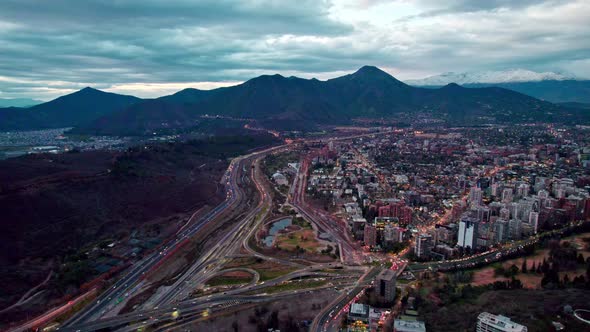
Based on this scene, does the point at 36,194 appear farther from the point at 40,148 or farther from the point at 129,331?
the point at 40,148

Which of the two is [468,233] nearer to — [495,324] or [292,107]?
[495,324]

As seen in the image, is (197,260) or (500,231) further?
(500,231)

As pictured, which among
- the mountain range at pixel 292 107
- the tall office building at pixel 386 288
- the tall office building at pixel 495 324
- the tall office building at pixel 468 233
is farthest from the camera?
the mountain range at pixel 292 107

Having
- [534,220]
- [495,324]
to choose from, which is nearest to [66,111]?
[534,220]

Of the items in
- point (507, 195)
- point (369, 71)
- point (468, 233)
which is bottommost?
point (468, 233)

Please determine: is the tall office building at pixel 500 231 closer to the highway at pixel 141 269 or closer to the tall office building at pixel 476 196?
the tall office building at pixel 476 196

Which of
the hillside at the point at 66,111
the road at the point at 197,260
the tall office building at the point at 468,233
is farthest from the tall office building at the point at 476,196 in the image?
the hillside at the point at 66,111
